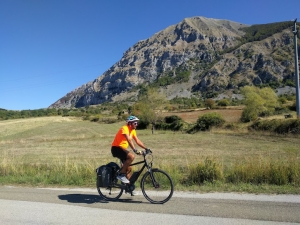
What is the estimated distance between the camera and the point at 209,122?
39531mm

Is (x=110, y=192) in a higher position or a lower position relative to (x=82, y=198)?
higher

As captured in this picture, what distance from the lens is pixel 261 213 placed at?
233 inches

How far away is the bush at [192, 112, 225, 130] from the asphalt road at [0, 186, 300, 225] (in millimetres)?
32170

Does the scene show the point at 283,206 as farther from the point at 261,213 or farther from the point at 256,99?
the point at 256,99

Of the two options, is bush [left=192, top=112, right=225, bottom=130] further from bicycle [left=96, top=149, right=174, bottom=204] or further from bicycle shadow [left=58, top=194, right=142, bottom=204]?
bicycle shadow [left=58, top=194, right=142, bottom=204]

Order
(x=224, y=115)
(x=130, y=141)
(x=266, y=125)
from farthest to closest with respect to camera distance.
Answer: (x=224, y=115), (x=266, y=125), (x=130, y=141)

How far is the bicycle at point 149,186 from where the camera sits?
728 cm

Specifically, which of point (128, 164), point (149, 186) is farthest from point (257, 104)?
point (128, 164)

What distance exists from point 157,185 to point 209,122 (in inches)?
1300

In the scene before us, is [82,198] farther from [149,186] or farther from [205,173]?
[205,173]

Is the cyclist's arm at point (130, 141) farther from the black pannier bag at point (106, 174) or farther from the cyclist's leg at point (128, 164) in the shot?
the black pannier bag at point (106, 174)

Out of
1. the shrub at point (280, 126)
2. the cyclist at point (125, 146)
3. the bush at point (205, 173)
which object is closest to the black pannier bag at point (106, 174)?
the cyclist at point (125, 146)

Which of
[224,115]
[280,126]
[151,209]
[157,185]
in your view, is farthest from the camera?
[224,115]

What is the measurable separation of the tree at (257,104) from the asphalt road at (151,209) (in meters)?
39.7
